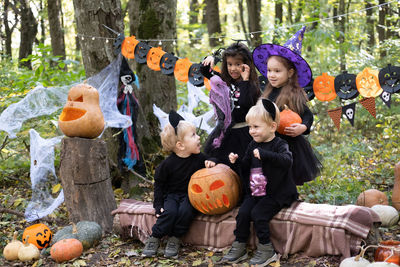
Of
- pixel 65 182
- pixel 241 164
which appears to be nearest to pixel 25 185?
pixel 65 182

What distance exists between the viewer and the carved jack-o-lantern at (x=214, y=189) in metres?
4.20

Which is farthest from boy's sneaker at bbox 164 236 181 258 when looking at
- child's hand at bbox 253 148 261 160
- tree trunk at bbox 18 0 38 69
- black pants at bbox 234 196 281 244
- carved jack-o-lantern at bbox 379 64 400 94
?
tree trunk at bbox 18 0 38 69

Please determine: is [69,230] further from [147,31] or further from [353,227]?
[147,31]

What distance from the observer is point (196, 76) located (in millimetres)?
5652

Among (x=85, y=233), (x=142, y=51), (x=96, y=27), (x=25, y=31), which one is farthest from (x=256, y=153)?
(x=25, y=31)

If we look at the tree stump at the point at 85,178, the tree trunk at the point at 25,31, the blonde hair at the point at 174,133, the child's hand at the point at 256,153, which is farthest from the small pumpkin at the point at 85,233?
the tree trunk at the point at 25,31

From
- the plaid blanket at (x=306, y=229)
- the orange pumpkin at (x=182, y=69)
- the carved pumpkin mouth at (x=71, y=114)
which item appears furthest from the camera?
the orange pumpkin at (x=182, y=69)

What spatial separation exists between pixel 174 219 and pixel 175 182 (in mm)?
423

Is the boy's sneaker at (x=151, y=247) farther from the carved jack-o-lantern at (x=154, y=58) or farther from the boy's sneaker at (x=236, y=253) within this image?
the carved jack-o-lantern at (x=154, y=58)

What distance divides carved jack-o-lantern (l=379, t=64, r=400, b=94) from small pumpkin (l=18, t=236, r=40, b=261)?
4.22 meters

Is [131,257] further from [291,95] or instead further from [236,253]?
[291,95]

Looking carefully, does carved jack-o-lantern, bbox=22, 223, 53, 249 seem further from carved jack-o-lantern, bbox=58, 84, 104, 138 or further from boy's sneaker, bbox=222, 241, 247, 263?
boy's sneaker, bbox=222, 241, 247, 263

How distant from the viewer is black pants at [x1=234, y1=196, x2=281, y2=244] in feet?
13.0

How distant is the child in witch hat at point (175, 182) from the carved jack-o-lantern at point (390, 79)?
6.62 feet
